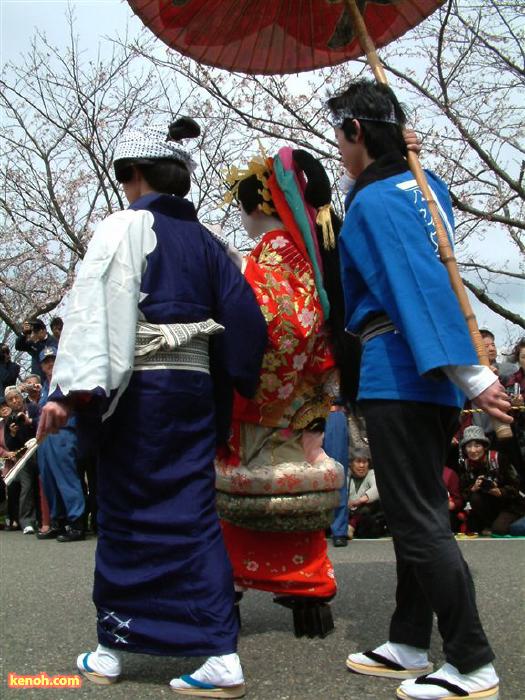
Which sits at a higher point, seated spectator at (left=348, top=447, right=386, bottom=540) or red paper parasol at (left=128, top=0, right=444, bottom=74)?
red paper parasol at (left=128, top=0, right=444, bottom=74)

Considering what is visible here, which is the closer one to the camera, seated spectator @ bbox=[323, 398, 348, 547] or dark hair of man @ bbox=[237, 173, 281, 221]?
dark hair of man @ bbox=[237, 173, 281, 221]

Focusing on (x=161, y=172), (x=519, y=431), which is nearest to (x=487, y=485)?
(x=519, y=431)

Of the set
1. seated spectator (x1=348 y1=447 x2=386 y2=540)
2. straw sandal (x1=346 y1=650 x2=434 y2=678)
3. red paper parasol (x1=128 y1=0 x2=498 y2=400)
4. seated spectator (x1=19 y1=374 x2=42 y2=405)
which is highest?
red paper parasol (x1=128 y1=0 x2=498 y2=400)

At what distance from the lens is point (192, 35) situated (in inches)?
133

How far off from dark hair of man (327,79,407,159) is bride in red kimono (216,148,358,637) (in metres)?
0.67

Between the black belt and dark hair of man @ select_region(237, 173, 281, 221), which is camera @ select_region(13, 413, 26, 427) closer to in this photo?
dark hair of man @ select_region(237, 173, 281, 221)

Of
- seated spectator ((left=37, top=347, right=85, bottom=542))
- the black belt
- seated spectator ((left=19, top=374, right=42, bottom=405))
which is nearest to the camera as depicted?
the black belt

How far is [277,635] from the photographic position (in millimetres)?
3010

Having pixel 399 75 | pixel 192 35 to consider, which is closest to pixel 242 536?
pixel 192 35

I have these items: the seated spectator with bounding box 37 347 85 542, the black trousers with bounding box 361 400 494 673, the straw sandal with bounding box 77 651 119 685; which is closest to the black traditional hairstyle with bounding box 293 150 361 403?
the black trousers with bounding box 361 400 494 673

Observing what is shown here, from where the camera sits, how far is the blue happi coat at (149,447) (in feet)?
7.77

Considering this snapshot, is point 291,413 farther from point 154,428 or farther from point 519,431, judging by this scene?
point 519,431

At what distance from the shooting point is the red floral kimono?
2961 millimetres

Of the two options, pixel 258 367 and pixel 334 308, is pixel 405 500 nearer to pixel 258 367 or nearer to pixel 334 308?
pixel 258 367
